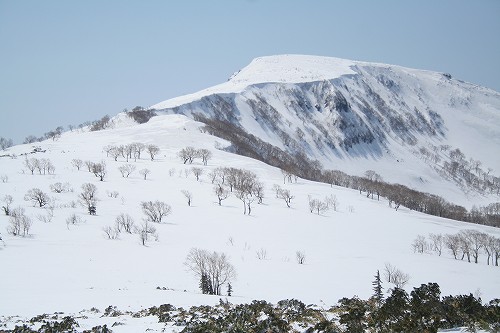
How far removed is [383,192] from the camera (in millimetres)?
145000

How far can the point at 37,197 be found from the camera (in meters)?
61.0

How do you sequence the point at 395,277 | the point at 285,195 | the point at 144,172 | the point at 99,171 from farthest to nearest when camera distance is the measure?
the point at 144,172 < the point at 285,195 < the point at 99,171 < the point at 395,277

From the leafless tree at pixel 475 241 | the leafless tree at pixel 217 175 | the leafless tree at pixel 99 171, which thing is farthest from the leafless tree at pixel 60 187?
the leafless tree at pixel 475 241

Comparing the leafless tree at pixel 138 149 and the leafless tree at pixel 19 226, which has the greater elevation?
the leafless tree at pixel 138 149

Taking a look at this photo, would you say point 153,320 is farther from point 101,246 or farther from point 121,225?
point 121,225

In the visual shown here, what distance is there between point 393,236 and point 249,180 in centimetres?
4037

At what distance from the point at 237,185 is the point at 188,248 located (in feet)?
165

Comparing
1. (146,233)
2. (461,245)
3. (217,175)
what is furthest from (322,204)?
(146,233)

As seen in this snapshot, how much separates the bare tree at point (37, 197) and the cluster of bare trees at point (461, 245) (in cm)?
7024

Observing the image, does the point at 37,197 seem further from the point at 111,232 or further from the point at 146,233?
the point at 146,233

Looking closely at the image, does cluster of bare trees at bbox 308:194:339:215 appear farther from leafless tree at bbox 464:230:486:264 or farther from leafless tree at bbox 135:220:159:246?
leafless tree at bbox 135:220:159:246

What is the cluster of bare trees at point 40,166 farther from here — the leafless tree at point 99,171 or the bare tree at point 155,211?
the bare tree at point 155,211

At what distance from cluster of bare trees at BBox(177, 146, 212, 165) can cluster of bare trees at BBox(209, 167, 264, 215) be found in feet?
48.1

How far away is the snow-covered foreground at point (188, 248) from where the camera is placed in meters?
26.9
